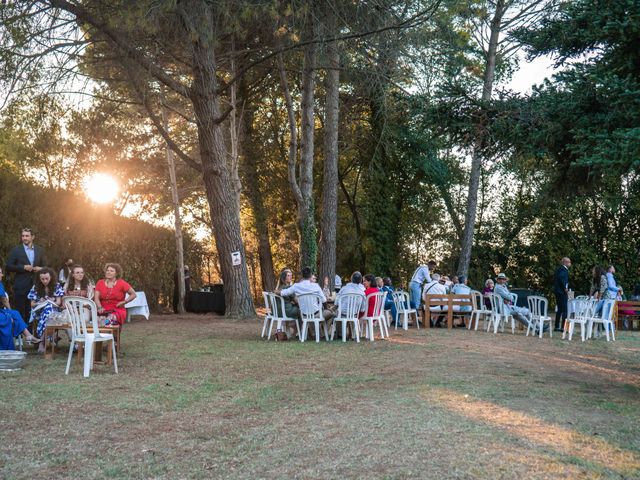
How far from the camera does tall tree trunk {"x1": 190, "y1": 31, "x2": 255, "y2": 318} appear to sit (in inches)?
677

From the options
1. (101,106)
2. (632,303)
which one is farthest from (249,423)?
(101,106)

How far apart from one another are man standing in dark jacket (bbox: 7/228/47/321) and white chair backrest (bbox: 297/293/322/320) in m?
4.01

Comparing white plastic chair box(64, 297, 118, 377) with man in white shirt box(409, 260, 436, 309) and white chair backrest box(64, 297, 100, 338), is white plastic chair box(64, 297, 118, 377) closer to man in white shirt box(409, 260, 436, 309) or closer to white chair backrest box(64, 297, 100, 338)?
white chair backrest box(64, 297, 100, 338)

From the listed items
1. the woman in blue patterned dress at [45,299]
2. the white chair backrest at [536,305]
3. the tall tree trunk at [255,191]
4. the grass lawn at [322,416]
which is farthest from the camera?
the tall tree trunk at [255,191]

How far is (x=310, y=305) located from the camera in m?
13.0

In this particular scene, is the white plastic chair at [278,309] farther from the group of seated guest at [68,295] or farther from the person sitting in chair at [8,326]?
the person sitting in chair at [8,326]

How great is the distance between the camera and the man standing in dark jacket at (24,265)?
11.5 metres

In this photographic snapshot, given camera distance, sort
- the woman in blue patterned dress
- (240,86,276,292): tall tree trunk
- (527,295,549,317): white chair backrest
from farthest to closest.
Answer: (240,86,276,292): tall tree trunk → (527,295,549,317): white chair backrest → the woman in blue patterned dress

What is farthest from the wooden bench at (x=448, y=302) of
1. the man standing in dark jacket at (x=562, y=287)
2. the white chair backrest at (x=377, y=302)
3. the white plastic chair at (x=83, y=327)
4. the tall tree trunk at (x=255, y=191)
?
the white plastic chair at (x=83, y=327)

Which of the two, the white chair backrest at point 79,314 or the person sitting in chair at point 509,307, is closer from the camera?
the white chair backrest at point 79,314

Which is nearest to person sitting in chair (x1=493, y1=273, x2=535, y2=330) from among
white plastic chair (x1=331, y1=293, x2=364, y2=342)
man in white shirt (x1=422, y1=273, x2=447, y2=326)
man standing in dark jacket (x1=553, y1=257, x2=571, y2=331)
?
man standing in dark jacket (x1=553, y1=257, x2=571, y2=331)

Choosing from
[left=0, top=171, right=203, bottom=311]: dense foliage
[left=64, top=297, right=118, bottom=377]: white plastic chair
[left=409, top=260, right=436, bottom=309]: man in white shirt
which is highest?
[left=0, top=171, right=203, bottom=311]: dense foliage

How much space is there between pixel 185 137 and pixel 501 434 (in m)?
22.1

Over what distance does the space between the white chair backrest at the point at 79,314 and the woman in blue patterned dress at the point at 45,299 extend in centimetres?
168
